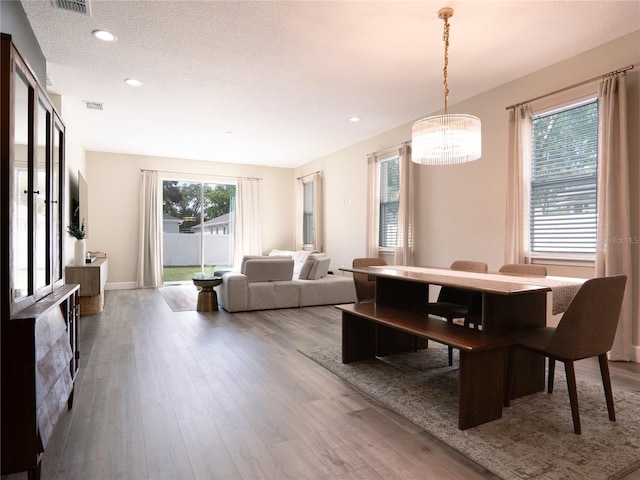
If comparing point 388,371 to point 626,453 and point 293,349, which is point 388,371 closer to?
point 293,349

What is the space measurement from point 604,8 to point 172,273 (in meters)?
8.09

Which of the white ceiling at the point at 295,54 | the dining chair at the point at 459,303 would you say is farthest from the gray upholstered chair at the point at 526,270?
the white ceiling at the point at 295,54

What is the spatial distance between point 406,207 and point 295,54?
2741 millimetres

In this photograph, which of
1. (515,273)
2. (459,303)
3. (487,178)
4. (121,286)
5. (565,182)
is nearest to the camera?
(515,273)

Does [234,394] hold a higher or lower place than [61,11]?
lower

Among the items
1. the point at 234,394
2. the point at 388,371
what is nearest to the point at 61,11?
the point at 234,394

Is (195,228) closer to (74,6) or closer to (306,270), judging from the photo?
(306,270)

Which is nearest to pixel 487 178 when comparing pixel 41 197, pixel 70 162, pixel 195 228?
pixel 41 197

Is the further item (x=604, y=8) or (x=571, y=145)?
(x=571, y=145)

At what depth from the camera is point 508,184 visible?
3.97 m

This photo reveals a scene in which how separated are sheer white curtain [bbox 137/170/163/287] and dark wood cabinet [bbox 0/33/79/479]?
5778 mm

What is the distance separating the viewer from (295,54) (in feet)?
11.3

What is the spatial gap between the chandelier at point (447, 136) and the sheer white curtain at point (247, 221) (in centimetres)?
625

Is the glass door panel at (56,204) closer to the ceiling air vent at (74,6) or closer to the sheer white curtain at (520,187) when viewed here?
the ceiling air vent at (74,6)
